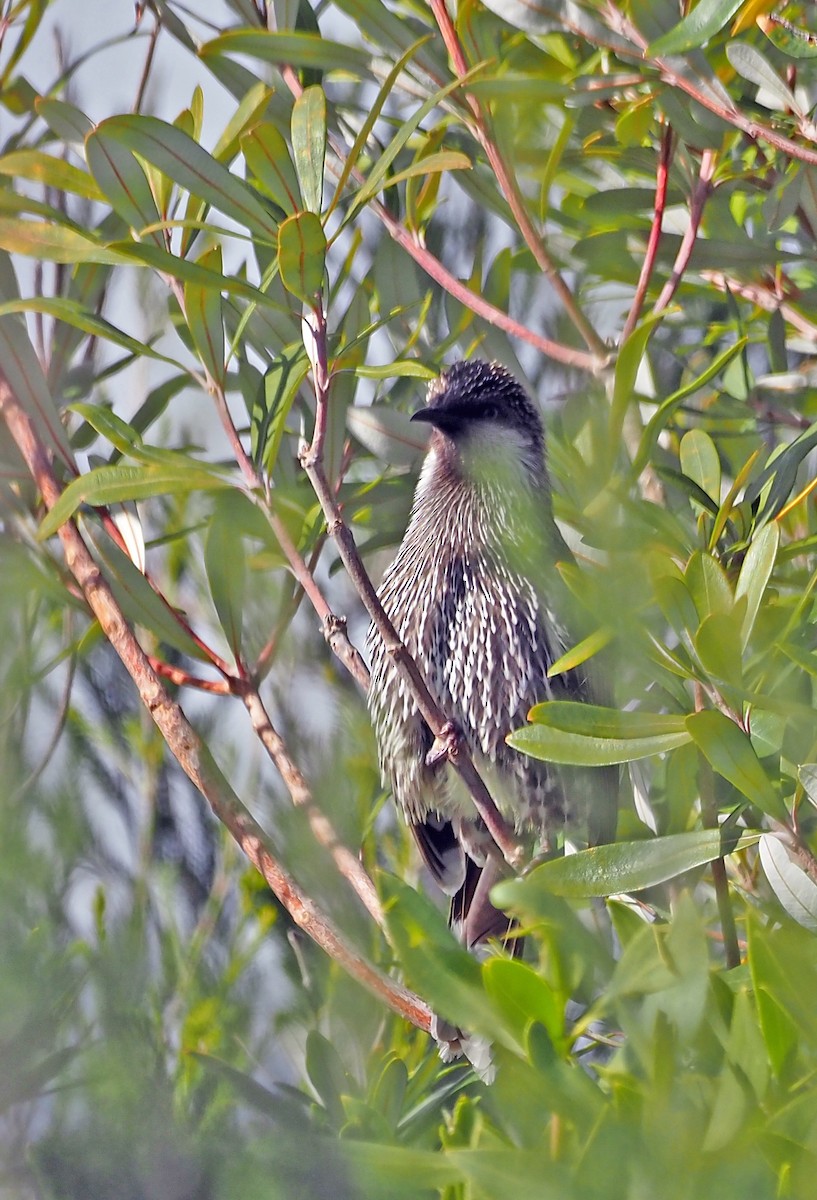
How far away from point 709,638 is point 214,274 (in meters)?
0.68

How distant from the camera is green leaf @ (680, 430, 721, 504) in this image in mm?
1576

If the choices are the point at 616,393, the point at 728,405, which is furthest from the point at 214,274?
the point at 728,405

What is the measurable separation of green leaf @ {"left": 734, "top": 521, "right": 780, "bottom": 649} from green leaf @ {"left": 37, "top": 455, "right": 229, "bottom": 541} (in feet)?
1.86

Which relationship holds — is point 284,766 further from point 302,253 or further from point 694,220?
point 694,220

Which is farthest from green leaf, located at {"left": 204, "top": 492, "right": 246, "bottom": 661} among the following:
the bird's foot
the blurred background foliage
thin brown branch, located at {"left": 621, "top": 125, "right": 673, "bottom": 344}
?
thin brown branch, located at {"left": 621, "top": 125, "right": 673, "bottom": 344}

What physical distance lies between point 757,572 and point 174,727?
657 millimetres

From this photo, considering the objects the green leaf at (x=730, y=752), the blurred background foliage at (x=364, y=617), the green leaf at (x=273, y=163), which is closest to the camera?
the blurred background foliage at (x=364, y=617)

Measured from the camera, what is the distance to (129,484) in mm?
1473

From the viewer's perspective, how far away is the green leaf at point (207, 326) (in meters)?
1.54

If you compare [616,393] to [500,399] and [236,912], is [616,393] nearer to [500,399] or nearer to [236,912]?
[236,912]

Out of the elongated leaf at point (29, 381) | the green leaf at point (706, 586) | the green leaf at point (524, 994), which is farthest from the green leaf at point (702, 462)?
the green leaf at point (524, 994)

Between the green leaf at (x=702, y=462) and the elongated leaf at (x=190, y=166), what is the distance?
577 millimetres

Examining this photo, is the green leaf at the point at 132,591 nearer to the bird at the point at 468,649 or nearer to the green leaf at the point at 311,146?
the green leaf at the point at 311,146

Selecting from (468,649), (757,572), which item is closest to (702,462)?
(757,572)
